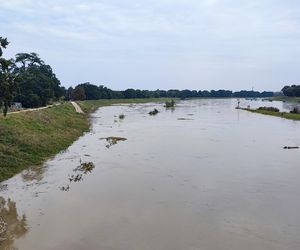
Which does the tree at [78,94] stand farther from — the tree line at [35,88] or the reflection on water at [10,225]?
the reflection on water at [10,225]

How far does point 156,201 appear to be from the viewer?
1938 centimetres

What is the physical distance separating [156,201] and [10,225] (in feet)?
22.5

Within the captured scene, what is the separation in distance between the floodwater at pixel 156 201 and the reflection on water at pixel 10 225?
0.04m

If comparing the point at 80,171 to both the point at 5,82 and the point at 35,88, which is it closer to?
the point at 5,82

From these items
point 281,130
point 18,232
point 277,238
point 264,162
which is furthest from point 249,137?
point 18,232

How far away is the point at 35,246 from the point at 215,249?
6.39m

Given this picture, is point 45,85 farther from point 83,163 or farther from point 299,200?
point 299,200

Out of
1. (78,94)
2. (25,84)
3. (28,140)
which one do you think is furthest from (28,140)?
(78,94)

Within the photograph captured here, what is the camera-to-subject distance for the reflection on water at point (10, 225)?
14.5m

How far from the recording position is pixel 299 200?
64.0ft

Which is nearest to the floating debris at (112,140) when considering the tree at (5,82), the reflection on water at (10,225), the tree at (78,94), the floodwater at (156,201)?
the floodwater at (156,201)

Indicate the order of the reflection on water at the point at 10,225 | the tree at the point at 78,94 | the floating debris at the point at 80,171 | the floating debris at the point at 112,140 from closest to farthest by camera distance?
the reflection on water at the point at 10,225
the floating debris at the point at 80,171
the floating debris at the point at 112,140
the tree at the point at 78,94

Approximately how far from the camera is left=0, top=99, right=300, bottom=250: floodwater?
14711 millimetres

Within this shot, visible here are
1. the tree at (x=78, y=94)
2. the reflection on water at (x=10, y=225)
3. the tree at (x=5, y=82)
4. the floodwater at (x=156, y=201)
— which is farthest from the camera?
the tree at (x=78, y=94)
